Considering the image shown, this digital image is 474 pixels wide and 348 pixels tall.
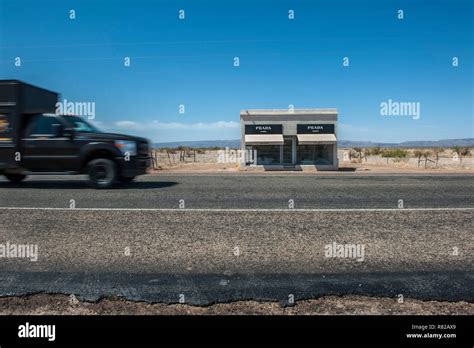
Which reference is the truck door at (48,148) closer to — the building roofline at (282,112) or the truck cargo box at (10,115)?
the truck cargo box at (10,115)

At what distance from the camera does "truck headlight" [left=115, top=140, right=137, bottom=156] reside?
32.7ft

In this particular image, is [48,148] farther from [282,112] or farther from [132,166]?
[282,112]

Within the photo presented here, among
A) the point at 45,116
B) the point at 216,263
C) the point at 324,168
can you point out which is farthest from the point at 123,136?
the point at 324,168

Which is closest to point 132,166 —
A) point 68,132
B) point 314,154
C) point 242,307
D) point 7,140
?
point 68,132

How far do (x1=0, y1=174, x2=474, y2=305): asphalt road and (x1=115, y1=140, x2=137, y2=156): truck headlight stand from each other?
6.61 feet

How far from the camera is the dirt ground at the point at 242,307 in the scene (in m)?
2.88

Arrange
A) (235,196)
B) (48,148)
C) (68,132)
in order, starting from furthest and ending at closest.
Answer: (48,148)
(68,132)
(235,196)

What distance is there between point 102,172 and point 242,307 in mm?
8036

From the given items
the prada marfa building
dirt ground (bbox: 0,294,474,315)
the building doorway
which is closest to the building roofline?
the prada marfa building

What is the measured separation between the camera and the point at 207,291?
3.28 meters

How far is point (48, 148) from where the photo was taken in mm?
10000

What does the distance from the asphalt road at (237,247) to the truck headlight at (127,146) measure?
202 cm

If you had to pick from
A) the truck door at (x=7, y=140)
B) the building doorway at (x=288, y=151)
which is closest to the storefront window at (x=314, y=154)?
the building doorway at (x=288, y=151)

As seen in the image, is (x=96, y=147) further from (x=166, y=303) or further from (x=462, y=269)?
(x=462, y=269)
